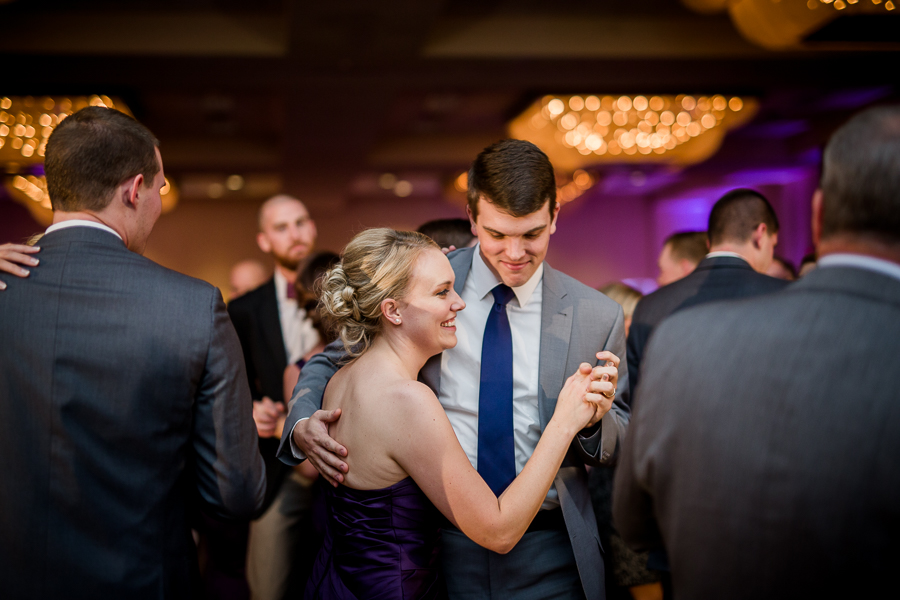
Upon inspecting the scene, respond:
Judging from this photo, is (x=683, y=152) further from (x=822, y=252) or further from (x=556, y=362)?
(x=822, y=252)

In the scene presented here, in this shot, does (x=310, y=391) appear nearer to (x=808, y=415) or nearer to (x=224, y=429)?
(x=224, y=429)

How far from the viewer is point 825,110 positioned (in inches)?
304

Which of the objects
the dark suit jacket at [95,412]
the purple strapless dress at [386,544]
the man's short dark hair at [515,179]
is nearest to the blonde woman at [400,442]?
the purple strapless dress at [386,544]

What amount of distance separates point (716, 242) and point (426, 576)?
215 centimetres

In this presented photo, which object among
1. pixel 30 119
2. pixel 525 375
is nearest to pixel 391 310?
pixel 525 375

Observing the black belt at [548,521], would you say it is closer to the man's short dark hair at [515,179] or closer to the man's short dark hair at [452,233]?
the man's short dark hair at [515,179]

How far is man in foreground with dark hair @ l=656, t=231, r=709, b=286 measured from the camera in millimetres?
3963

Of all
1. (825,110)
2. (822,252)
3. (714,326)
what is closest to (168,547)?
(714,326)

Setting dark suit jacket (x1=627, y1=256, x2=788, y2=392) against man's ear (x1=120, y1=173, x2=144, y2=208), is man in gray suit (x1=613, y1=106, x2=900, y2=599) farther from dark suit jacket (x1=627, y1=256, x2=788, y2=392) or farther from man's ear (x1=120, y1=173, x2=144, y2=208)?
dark suit jacket (x1=627, y1=256, x2=788, y2=392)

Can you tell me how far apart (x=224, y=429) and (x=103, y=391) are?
0.93 feet

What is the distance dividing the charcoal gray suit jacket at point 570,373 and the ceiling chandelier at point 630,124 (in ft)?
12.6

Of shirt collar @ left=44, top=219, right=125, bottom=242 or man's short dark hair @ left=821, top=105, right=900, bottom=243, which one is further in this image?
shirt collar @ left=44, top=219, right=125, bottom=242

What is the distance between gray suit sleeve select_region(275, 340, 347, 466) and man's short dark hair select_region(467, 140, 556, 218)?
2.09 ft

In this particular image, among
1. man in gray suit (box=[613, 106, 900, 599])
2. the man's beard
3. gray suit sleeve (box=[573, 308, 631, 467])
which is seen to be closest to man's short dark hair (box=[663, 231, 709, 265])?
the man's beard
